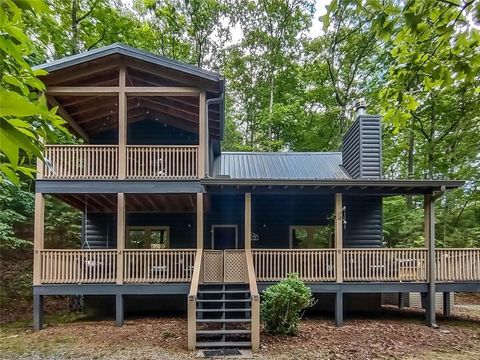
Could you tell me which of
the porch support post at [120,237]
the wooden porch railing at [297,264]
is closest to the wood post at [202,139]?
the porch support post at [120,237]

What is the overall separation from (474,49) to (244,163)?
12031mm

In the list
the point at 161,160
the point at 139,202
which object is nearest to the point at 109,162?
the point at 161,160

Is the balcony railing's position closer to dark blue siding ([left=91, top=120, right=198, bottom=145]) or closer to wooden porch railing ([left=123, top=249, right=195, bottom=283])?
wooden porch railing ([left=123, top=249, right=195, bottom=283])

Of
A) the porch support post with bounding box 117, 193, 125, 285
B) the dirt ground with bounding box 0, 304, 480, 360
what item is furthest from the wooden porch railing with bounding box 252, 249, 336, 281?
the porch support post with bounding box 117, 193, 125, 285

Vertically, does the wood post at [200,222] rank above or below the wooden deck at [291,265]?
above

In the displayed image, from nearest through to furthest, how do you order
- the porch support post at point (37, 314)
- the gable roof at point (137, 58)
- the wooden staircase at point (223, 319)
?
1. the wooden staircase at point (223, 319)
2. the porch support post at point (37, 314)
3. the gable roof at point (137, 58)

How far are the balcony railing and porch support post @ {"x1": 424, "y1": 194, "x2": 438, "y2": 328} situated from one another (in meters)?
6.35

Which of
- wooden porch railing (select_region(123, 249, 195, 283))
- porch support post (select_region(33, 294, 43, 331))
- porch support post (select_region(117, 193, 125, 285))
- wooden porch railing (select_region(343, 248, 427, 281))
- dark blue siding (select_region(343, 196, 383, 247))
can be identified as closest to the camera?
porch support post (select_region(33, 294, 43, 331))

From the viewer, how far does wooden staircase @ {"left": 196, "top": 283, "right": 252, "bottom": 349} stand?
27.5 feet

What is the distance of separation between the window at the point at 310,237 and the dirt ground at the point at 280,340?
2.89 m

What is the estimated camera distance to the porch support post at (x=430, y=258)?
34.2ft

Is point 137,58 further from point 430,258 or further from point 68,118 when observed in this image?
point 430,258

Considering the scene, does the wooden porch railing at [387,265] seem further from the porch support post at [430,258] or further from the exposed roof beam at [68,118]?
the exposed roof beam at [68,118]

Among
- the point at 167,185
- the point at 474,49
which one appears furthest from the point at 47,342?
the point at 474,49
